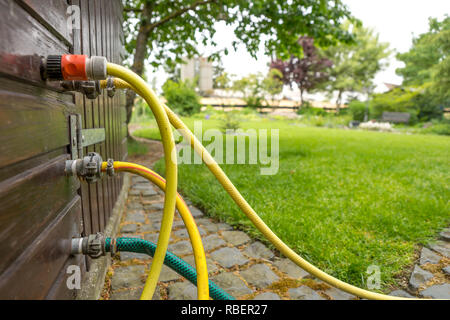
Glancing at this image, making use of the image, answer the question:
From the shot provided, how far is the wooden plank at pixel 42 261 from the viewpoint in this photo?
0.64m

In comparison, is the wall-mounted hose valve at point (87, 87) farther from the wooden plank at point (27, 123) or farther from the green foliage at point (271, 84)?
the green foliage at point (271, 84)

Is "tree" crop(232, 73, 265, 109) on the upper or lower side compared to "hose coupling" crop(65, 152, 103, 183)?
upper

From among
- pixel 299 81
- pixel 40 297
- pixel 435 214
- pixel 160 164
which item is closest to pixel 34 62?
pixel 40 297

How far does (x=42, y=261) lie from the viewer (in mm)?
798

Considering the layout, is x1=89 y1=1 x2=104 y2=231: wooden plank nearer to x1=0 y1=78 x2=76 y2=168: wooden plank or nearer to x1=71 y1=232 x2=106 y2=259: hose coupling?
x1=71 y1=232 x2=106 y2=259: hose coupling

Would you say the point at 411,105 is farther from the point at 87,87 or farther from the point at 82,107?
the point at 87,87

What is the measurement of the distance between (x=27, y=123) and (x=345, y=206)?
2.59m

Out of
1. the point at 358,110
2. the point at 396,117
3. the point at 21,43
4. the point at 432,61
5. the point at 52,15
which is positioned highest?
the point at 432,61

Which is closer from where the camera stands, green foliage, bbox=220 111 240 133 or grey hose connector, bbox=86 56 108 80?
grey hose connector, bbox=86 56 108 80

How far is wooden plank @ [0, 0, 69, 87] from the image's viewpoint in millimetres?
596

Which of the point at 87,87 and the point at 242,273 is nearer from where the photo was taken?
the point at 87,87

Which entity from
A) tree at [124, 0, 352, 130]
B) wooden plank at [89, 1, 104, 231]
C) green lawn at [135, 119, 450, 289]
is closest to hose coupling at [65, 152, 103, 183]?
wooden plank at [89, 1, 104, 231]

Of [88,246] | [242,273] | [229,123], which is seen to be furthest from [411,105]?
[88,246]

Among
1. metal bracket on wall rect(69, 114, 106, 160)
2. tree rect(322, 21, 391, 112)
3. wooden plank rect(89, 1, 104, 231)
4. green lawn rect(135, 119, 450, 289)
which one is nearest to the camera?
metal bracket on wall rect(69, 114, 106, 160)
